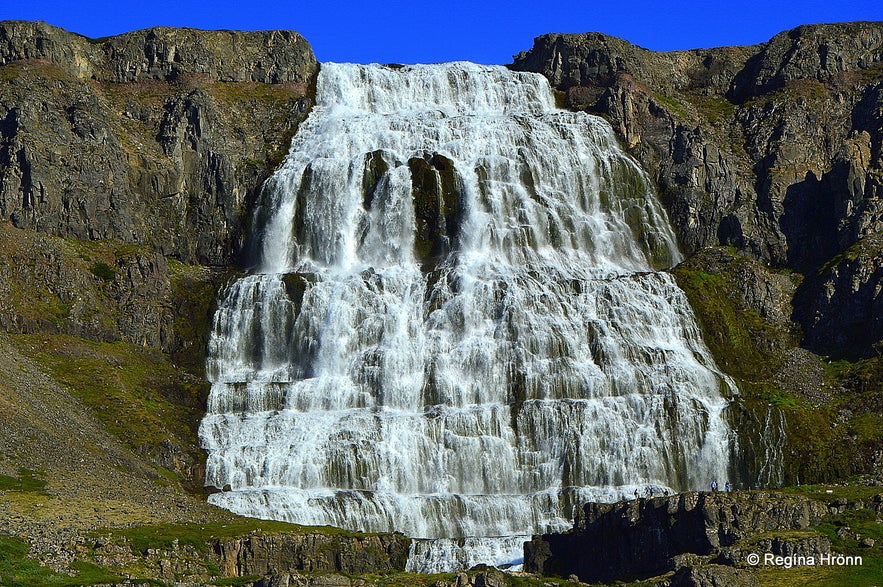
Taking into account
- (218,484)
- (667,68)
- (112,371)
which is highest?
(667,68)

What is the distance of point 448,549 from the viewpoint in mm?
113750

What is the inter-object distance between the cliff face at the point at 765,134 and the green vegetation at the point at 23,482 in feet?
267

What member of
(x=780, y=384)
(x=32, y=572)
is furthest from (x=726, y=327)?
(x=32, y=572)

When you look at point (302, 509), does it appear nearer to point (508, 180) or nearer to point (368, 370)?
point (368, 370)

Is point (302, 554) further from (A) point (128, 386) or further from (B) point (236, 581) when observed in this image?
(A) point (128, 386)

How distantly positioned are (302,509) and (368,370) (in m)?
21.4

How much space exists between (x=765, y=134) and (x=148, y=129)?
248 feet

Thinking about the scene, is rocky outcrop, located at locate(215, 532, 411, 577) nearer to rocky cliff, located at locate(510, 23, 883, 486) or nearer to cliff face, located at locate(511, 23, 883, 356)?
rocky cliff, located at locate(510, 23, 883, 486)

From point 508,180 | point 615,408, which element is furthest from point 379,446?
point 508,180

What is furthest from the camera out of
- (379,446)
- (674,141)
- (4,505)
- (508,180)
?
(674,141)

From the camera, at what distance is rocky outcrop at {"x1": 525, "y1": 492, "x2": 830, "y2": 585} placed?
331ft

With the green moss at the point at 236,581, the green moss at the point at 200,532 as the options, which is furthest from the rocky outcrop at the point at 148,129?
the green moss at the point at 236,581

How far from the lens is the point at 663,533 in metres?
105

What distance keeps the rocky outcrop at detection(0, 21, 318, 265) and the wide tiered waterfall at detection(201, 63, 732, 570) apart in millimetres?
6098
